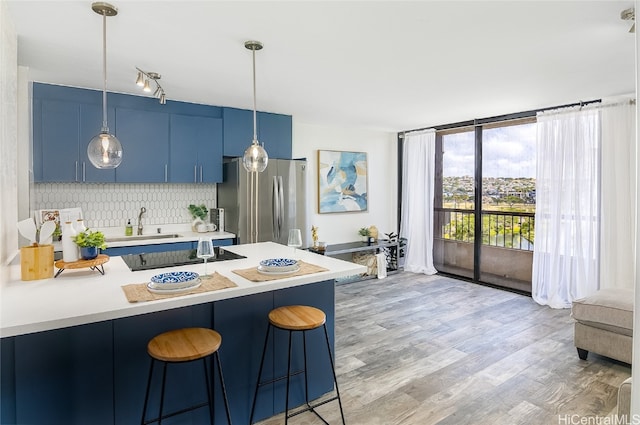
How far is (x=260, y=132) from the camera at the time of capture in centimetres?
491

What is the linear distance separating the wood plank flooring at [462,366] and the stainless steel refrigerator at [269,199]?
49.5 inches

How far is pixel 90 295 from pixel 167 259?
0.92 meters

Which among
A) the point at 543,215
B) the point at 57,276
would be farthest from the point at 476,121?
the point at 57,276

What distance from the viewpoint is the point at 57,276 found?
215 cm

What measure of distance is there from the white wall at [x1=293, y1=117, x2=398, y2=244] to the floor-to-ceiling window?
97 centimetres

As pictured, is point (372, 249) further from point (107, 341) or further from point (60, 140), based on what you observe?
point (107, 341)

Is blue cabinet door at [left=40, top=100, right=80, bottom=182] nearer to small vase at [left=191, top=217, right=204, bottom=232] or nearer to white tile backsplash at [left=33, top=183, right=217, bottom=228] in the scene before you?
white tile backsplash at [left=33, top=183, right=217, bottom=228]

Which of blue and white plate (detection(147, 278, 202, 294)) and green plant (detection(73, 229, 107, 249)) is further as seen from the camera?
green plant (detection(73, 229, 107, 249))

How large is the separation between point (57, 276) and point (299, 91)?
108 inches

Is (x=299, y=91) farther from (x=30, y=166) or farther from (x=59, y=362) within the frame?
(x=59, y=362)

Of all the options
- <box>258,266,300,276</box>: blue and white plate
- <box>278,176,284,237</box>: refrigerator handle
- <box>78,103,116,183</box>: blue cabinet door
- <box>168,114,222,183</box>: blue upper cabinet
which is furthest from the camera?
<box>278,176,284,237</box>: refrigerator handle

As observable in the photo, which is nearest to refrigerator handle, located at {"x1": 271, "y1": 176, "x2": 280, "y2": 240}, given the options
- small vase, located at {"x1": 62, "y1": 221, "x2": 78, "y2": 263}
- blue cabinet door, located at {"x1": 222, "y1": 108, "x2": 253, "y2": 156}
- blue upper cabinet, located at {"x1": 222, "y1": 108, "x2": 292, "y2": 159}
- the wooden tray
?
blue upper cabinet, located at {"x1": 222, "y1": 108, "x2": 292, "y2": 159}

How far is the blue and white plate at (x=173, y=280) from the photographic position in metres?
1.92

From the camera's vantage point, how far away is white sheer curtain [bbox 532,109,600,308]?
421 cm
